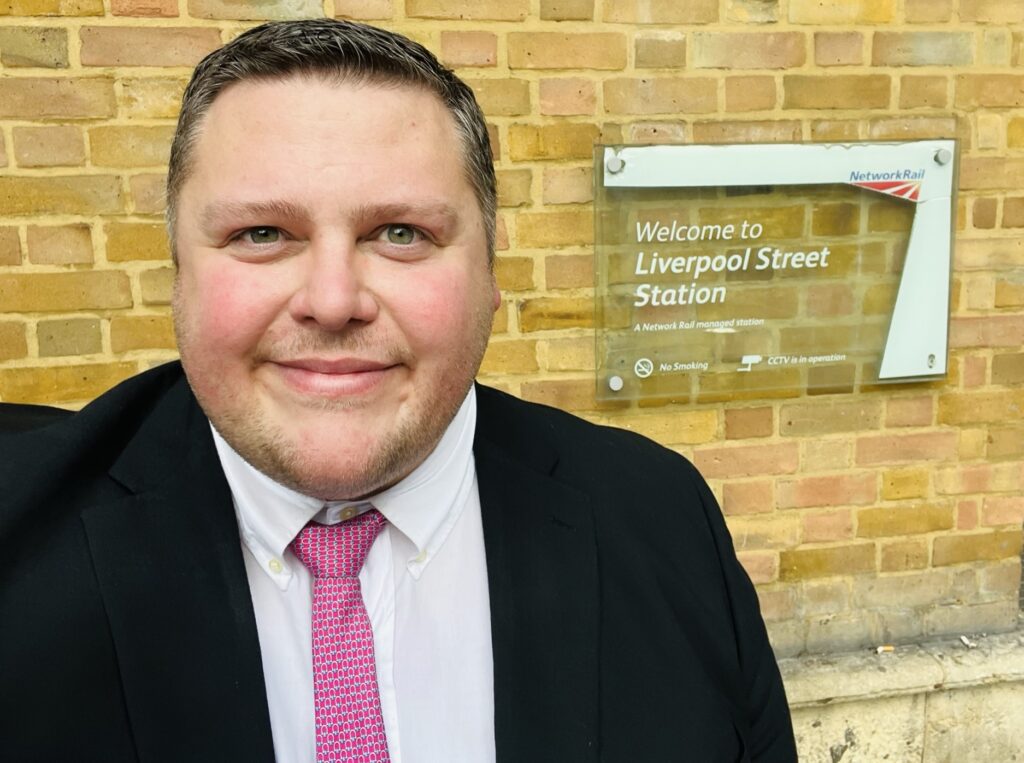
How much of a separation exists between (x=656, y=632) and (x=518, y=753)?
0.33 metres

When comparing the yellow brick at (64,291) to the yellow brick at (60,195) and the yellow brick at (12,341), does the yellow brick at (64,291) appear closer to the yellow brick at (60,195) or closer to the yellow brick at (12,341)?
the yellow brick at (12,341)

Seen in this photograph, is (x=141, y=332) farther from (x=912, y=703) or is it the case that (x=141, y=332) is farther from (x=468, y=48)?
(x=912, y=703)

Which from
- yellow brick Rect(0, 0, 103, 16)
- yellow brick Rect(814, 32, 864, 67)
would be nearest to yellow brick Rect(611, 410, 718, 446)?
yellow brick Rect(814, 32, 864, 67)

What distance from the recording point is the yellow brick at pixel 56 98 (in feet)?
7.59

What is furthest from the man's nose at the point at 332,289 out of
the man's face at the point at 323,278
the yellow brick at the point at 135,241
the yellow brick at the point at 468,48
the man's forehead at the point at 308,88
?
the yellow brick at the point at 468,48

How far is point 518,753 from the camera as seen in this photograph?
1303mm

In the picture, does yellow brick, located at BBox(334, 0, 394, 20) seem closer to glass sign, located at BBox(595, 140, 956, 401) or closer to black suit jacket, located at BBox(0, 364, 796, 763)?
glass sign, located at BBox(595, 140, 956, 401)

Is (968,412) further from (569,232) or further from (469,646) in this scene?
(469,646)

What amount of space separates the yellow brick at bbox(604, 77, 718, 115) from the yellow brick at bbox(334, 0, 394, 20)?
27.2 inches

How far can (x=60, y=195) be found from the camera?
93.9 inches

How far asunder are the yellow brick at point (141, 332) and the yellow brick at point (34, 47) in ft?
2.31

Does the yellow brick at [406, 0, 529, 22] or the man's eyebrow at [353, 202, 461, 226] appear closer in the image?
the man's eyebrow at [353, 202, 461, 226]

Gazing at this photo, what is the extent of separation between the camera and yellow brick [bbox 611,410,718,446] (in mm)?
2863

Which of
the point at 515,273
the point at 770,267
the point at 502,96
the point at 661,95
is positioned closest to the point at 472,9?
the point at 502,96
